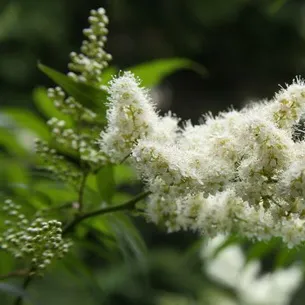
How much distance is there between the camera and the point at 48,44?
7.34 meters

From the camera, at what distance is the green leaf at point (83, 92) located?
1.69m

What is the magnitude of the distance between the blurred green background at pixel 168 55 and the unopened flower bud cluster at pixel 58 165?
2.99 metres

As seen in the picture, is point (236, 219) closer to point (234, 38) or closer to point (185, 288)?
point (185, 288)

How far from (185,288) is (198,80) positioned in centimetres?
464

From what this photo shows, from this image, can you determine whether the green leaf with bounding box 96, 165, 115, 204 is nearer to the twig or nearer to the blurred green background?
the twig

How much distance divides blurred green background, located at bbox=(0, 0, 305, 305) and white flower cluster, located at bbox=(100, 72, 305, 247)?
3.12m

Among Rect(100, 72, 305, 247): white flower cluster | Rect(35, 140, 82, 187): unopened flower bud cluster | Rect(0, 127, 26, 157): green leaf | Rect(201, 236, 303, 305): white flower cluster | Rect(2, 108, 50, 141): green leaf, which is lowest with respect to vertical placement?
Rect(100, 72, 305, 247): white flower cluster

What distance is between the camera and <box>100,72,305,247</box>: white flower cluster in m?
1.43

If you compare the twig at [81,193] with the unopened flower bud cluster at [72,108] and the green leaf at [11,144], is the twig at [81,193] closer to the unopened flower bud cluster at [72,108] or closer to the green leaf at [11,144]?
the unopened flower bud cluster at [72,108]

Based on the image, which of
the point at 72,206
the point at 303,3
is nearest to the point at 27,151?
the point at 72,206

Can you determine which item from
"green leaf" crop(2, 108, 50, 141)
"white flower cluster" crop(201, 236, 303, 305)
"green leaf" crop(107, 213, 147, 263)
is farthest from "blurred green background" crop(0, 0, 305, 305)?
"green leaf" crop(107, 213, 147, 263)

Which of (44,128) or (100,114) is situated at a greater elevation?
(44,128)

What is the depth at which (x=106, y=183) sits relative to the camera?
5.99ft

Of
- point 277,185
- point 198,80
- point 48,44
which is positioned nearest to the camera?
point 277,185
